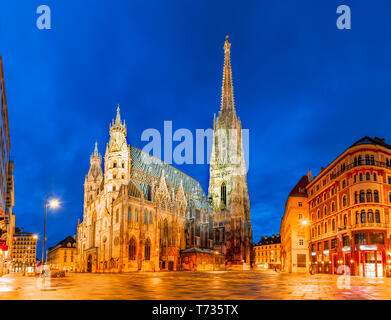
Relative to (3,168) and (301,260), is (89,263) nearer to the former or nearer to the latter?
(3,168)

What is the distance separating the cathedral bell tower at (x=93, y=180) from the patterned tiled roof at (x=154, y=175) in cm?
1168

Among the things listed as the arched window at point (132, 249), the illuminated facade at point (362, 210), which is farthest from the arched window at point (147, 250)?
the illuminated facade at point (362, 210)

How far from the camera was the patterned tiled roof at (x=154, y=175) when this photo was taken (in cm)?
9512

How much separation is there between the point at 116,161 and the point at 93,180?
1891 centimetres

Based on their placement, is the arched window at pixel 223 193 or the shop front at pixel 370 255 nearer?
the shop front at pixel 370 255

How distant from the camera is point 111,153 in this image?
87.6m

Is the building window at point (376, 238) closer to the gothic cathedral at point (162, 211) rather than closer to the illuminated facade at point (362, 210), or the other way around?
the illuminated facade at point (362, 210)

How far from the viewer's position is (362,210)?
51375 mm

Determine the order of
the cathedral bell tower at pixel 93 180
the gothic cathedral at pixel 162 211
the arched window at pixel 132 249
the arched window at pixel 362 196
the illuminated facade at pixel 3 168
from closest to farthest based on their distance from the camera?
the illuminated facade at pixel 3 168 → the arched window at pixel 362 196 → the arched window at pixel 132 249 → the gothic cathedral at pixel 162 211 → the cathedral bell tower at pixel 93 180

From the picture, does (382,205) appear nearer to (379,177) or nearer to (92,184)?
(379,177)

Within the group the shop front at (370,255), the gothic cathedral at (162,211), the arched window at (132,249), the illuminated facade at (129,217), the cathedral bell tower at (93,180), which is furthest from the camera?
the cathedral bell tower at (93,180)

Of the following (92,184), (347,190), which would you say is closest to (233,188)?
(92,184)

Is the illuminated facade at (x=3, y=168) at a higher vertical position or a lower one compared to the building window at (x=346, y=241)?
higher
